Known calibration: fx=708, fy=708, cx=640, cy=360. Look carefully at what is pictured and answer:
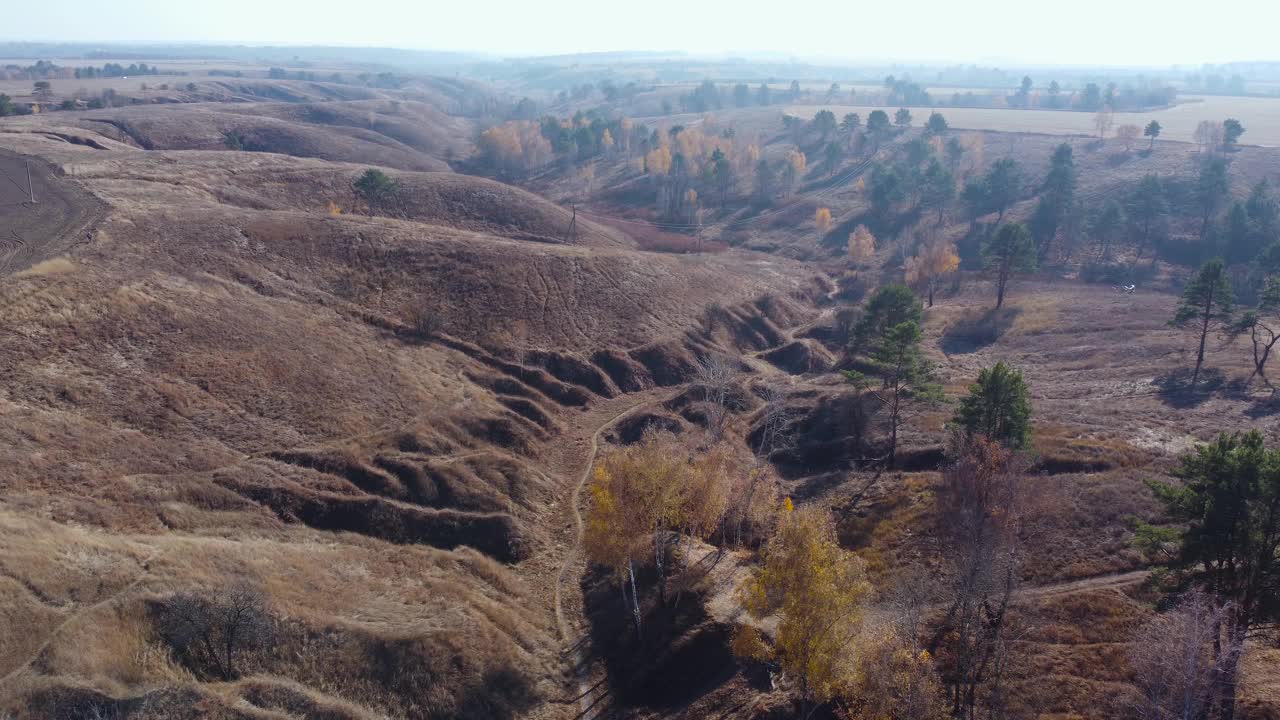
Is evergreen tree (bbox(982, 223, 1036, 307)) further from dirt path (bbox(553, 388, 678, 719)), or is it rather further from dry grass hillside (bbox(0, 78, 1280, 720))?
dirt path (bbox(553, 388, 678, 719))

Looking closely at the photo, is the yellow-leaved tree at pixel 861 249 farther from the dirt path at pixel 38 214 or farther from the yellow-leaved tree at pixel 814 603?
the dirt path at pixel 38 214

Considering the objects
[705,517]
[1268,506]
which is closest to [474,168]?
[705,517]

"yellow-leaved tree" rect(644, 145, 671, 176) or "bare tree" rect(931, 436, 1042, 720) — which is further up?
"yellow-leaved tree" rect(644, 145, 671, 176)

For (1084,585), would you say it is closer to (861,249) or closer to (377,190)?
(861,249)

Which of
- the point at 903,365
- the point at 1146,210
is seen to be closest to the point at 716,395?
the point at 903,365

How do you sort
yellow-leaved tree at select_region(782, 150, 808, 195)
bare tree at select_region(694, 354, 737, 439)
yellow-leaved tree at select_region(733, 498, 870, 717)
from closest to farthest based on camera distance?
1. yellow-leaved tree at select_region(733, 498, 870, 717)
2. bare tree at select_region(694, 354, 737, 439)
3. yellow-leaved tree at select_region(782, 150, 808, 195)

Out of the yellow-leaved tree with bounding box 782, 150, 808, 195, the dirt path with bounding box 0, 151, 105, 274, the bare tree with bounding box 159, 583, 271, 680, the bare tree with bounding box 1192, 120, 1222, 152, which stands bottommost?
the bare tree with bounding box 159, 583, 271, 680

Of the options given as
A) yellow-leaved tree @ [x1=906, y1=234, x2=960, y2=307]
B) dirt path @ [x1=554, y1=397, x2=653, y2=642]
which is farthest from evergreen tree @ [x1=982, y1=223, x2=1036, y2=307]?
dirt path @ [x1=554, y1=397, x2=653, y2=642]
